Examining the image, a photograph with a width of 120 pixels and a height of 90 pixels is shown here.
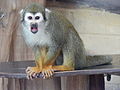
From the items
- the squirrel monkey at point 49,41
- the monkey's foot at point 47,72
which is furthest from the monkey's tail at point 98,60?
the monkey's foot at point 47,72

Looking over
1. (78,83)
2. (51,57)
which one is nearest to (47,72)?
(51,57)

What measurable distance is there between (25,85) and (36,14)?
48cm

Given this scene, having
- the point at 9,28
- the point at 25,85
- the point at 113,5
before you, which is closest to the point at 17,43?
the point at 9,28

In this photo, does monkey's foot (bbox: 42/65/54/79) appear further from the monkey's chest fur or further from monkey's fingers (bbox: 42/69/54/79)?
the monkey's chest fur

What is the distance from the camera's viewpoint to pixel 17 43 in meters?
1.84

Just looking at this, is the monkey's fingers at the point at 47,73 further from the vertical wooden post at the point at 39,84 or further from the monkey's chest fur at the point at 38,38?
the vertical wooden post at the point at 39,84

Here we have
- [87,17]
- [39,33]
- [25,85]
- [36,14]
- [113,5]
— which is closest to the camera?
[36,14]

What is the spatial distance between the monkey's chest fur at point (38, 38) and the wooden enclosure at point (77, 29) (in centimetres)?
26

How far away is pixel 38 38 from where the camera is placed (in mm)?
→ 1498

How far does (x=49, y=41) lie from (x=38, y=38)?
2.4 inches

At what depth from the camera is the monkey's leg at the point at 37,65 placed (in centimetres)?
132

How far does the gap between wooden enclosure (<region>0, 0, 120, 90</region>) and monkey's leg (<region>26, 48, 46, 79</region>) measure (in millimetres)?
215

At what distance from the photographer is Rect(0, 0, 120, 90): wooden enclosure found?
1.77 metres

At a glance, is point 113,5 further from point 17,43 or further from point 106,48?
point 17,43
